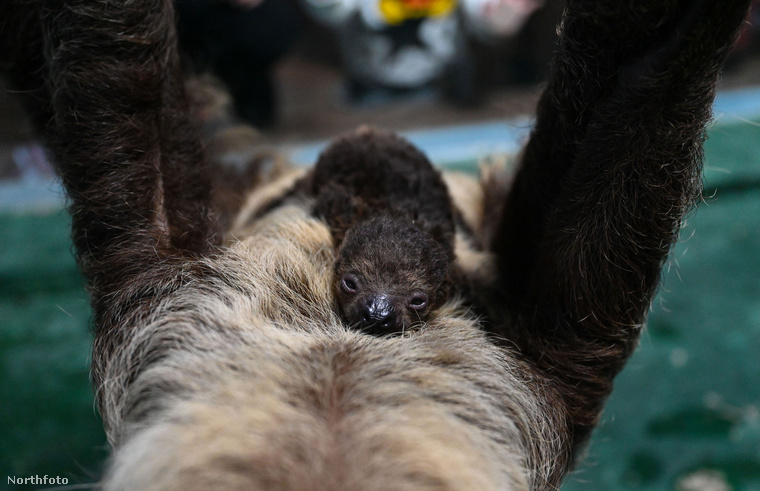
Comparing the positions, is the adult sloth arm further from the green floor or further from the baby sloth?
the green floor

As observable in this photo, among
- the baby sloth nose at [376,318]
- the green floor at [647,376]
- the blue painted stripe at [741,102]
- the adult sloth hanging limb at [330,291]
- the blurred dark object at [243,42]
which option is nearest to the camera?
the adult sloth hanging limb at [330,291]

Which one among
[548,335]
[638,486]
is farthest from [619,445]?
[548,335]

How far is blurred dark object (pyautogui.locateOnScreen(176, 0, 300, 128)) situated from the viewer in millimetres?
3955

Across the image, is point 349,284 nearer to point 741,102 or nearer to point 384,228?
point 384,228

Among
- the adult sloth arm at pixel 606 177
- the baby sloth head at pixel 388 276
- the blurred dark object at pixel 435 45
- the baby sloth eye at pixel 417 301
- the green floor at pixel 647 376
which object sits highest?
the adult sloth arm at pixel 606 177

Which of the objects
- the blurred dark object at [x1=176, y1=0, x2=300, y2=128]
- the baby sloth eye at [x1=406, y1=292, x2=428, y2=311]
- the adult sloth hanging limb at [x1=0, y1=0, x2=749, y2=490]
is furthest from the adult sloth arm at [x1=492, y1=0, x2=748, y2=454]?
the blurred dark object at [x1=176, y1=0, x2=300, y2=128]

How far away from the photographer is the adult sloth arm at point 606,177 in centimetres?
132

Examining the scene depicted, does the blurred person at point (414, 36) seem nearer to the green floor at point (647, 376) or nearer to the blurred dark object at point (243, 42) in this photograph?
the blurred dark object at point (243, 42)

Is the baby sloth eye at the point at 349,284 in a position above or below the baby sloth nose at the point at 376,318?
above

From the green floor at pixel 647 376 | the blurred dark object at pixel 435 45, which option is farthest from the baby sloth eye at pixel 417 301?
the blurred dark object at pixel 435 45

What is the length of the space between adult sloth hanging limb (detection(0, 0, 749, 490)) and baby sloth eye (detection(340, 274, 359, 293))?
0.19 ft

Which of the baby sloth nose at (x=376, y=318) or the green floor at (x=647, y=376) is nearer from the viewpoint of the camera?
the baby sloth nose at (x=376, y=318)

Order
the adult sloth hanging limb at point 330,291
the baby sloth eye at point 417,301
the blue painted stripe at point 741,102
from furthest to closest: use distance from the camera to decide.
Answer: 1. the blue painted stripe at point 741,102
2. the baby sloth eye at point 417,301
3. the adult sloth hanging limb at point 330,291

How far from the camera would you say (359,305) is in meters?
1.74
